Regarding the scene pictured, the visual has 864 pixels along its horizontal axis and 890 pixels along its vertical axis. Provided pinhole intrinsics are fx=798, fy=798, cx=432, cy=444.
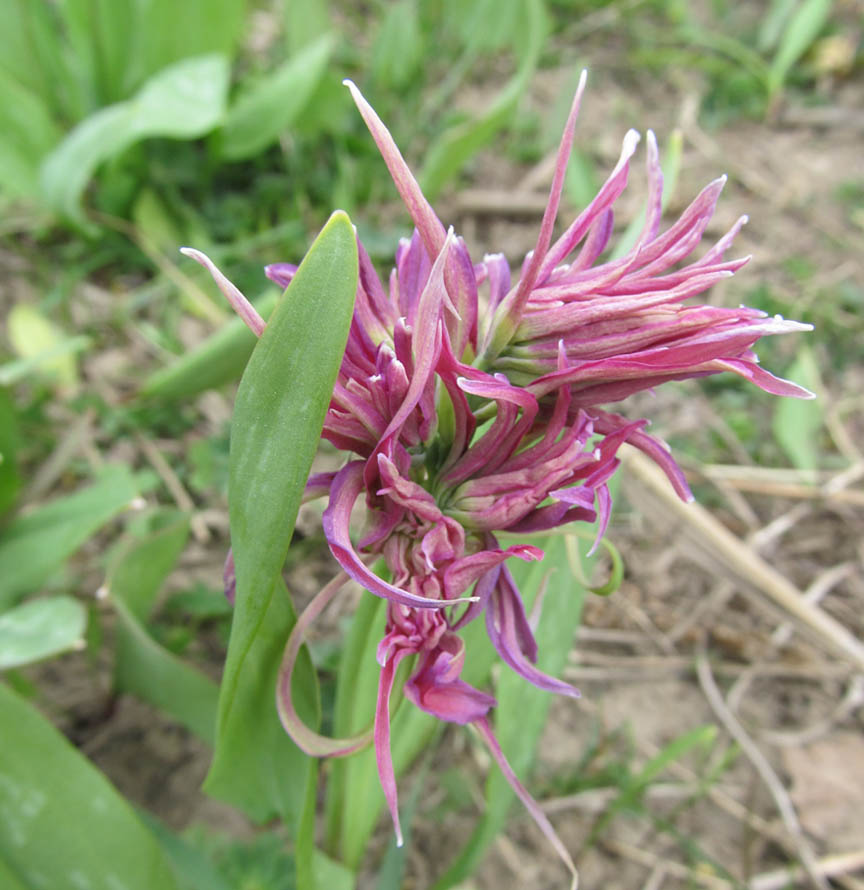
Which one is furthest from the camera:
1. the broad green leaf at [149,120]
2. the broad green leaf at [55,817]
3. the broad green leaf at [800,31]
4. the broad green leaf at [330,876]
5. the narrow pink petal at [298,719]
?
the broad green leaf at [800,31]

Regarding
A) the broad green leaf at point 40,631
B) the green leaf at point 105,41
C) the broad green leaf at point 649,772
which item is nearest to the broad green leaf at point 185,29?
the green leaf at point 105,41

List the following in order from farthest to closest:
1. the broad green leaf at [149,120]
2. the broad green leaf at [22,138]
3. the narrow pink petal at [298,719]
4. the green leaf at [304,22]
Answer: the green leaf at [304,22] → the broad green leaf at [22,138] → the broad green leaf at [149,120] → the narrow pink petal at [298,719]

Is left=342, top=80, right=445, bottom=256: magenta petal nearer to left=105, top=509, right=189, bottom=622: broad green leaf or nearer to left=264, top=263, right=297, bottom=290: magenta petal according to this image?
left=264, top=263, right=297, bottom=290: magenta petal

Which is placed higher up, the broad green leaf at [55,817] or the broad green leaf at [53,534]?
the broad green leaf at [53,534]

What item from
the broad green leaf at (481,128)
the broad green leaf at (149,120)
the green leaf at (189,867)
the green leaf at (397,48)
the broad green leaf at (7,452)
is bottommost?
the green leaf at (189,867)

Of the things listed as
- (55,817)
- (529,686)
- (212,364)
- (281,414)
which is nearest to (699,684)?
(529,686)

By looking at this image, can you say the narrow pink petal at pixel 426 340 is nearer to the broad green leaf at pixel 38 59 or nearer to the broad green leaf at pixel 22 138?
the broad green leaf at pixel 22 138

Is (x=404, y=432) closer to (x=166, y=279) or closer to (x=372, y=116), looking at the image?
(x=372, y=116)

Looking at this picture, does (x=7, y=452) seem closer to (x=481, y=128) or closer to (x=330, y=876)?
(x=330, y=876)
